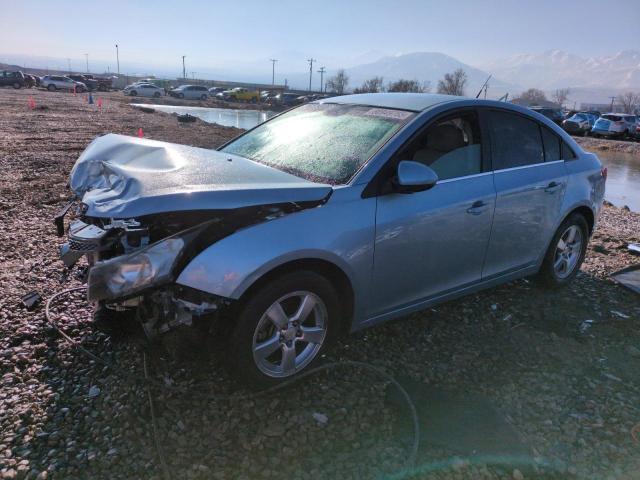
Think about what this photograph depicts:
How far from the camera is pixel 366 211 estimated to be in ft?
10.2

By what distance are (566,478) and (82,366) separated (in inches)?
115

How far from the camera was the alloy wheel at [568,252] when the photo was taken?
15.8 feet

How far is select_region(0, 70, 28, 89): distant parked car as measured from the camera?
1924 inches

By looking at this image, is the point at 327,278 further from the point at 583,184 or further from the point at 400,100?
the point at 583,184

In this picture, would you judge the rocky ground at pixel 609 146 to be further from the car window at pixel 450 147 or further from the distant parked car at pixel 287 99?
the distant parked car at pixel 287 99

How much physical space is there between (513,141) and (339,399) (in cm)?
261

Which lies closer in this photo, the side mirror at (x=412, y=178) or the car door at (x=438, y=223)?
the side mirror at (x=412, y=178)

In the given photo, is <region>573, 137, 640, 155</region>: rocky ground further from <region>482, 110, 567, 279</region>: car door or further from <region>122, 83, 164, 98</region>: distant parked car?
<region>122, 83, 164, 98</region>: distant parked car

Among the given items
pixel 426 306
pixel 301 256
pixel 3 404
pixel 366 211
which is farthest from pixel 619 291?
pixel 3 404

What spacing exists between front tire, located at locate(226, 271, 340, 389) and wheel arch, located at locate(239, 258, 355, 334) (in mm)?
30

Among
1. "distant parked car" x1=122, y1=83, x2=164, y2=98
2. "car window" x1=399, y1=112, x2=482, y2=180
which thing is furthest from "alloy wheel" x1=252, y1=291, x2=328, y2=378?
"distant parked car" x1=122, y1=83, x2=164, y2=98

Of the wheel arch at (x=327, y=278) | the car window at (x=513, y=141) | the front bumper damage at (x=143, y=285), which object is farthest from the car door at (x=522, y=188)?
the front bumper damage at (x=143, y=285)

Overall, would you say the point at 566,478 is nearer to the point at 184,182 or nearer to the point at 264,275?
the point at 264,275

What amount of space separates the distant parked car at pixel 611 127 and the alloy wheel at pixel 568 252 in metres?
34.1
